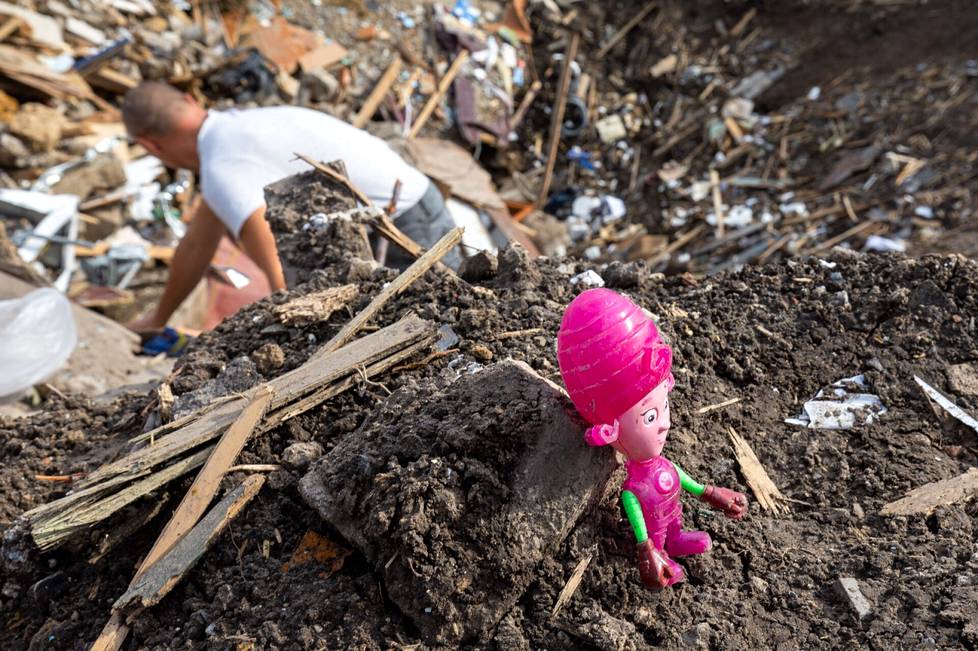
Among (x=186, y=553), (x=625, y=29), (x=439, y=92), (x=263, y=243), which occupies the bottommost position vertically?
(x=439, y=92)

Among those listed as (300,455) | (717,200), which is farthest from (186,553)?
(717,200)

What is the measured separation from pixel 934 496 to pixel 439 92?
24.2 feet

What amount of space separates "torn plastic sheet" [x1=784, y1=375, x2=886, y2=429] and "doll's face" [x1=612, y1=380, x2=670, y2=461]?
83cm

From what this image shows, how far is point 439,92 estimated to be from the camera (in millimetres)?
8555

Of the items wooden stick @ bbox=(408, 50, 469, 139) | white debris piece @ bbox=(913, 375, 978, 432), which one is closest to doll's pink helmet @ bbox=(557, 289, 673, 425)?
white debris piece @ bbox=(913, 375, 978, 432)

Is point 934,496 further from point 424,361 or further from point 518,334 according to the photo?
point 424,361

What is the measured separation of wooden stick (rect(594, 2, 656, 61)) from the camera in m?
9.48

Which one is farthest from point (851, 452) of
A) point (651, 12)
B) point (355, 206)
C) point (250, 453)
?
point (651, 12)

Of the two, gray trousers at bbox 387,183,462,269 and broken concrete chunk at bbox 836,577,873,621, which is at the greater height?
broken concrete chunk at bbox 836,577,873,621

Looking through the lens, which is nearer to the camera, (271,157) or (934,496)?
(934,496)

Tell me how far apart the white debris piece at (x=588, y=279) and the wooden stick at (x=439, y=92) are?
5479 millimetres

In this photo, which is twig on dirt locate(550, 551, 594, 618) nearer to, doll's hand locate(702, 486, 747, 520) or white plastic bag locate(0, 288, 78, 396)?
doll's hand locate(702, 486, 747, 520)

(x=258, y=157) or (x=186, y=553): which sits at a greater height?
(x=258, y=157)

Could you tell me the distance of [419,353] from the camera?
2.57 metres
